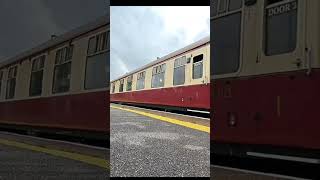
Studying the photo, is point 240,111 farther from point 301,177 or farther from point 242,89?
point 301,177

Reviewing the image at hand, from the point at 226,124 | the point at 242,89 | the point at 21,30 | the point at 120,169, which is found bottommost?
the point at 120,169

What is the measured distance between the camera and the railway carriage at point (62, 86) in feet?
18.5

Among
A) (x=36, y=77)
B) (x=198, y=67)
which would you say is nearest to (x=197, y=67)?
(x=198, y=67)

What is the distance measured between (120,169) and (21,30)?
2454mm


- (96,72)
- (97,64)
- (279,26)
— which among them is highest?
(279,26)

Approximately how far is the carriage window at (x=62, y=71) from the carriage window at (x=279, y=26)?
306 cm

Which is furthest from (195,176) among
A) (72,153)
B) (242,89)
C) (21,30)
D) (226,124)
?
(21,30)

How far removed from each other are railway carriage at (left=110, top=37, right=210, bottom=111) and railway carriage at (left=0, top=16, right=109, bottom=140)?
14.2 feet

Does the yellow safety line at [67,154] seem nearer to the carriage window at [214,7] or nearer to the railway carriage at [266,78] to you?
the railway carriage at [266,78]

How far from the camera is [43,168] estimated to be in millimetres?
5039

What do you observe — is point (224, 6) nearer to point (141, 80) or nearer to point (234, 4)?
point (234, 4)

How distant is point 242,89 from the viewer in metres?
5.02

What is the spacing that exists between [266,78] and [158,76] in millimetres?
10357

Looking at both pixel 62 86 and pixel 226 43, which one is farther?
pixel 62 86
